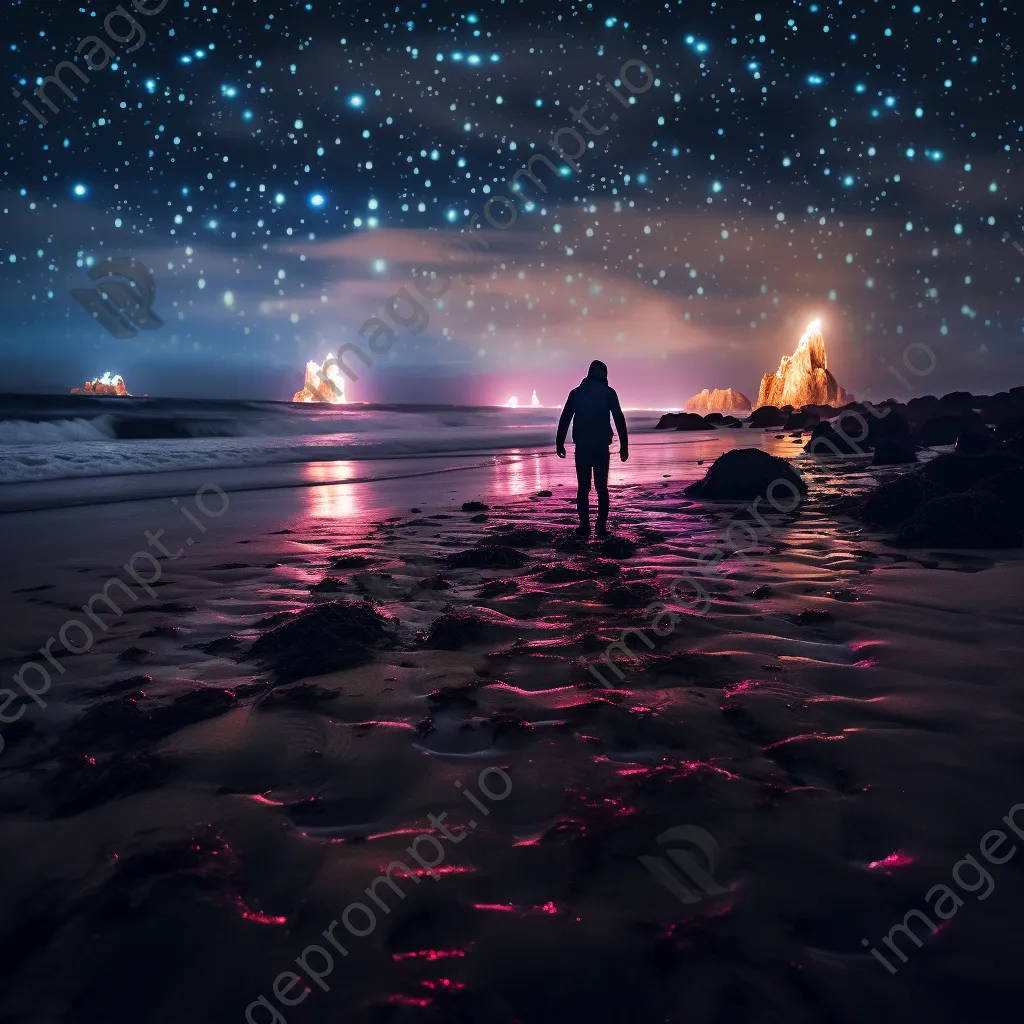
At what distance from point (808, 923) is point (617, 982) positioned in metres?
0.56

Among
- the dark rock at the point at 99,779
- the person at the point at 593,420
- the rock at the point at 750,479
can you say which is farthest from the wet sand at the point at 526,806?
the rock at the point at 750,479

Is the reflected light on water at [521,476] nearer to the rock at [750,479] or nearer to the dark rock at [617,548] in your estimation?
the rock at [750,479]

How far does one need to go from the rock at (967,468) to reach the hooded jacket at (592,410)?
4309mm

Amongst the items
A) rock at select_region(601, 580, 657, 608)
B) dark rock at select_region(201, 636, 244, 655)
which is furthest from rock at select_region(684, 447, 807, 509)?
dark rock at select_region(201, 636, 244, 655)

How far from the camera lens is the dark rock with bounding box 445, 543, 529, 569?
225 inches

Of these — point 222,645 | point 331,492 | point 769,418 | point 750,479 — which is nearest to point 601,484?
point 750,479

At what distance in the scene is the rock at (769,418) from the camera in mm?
45625

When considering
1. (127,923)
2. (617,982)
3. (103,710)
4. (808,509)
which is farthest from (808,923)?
(808,509)

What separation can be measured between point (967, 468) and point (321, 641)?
855 centimetres

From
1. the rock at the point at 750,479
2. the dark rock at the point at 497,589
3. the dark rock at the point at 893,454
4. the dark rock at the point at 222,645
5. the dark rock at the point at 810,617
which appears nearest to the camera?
the dark rock at the point at 222,645

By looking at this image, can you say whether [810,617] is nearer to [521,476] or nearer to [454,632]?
[454,632]

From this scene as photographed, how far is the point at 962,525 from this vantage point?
592 cm

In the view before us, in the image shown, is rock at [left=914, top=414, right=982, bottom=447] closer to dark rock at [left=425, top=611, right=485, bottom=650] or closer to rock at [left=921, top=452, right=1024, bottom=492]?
rock at [left=921, top=452, right=1024, bottom=492]

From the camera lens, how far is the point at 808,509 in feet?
27.9
